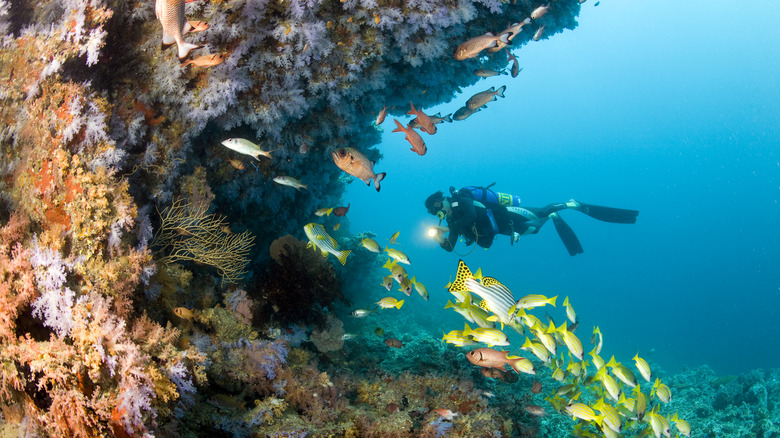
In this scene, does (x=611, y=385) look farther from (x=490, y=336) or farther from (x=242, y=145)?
(x=242, y=145)

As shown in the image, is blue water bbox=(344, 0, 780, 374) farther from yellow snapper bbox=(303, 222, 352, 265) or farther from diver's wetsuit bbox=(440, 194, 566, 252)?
yellow snapper bbox=(303, 222, 352, 265)

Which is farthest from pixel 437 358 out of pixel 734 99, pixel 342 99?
pixel 734 99

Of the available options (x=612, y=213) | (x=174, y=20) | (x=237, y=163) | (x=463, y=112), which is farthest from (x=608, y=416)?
(x=612, y=213)

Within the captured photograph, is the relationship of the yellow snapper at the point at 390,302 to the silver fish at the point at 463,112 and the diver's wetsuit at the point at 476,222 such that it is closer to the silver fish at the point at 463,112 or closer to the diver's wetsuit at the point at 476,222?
the diver's wetsuit at the point at 476,222

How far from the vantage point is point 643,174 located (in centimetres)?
10844

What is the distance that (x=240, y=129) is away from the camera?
185 inches

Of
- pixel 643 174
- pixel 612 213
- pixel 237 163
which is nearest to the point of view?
pixel 237 163

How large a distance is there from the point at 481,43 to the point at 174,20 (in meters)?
3.28

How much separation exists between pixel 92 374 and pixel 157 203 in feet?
7.05

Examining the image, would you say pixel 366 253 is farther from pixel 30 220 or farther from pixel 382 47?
pixel 30 220

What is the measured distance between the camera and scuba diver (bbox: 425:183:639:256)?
8.15m

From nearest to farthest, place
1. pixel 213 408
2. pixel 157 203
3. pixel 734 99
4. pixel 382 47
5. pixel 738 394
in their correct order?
pixel 213 408 → pixel 157 203 → pixel 382 47 → pixel 738 394 → pixel 734 99

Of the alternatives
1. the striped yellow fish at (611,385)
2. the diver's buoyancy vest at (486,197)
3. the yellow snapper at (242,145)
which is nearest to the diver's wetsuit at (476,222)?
the diver's buoyancy vest at (486,197)

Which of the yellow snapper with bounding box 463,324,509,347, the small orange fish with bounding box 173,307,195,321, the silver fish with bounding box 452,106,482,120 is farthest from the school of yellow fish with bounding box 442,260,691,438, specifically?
the small orange fish with bounding box 173,307,195,321
